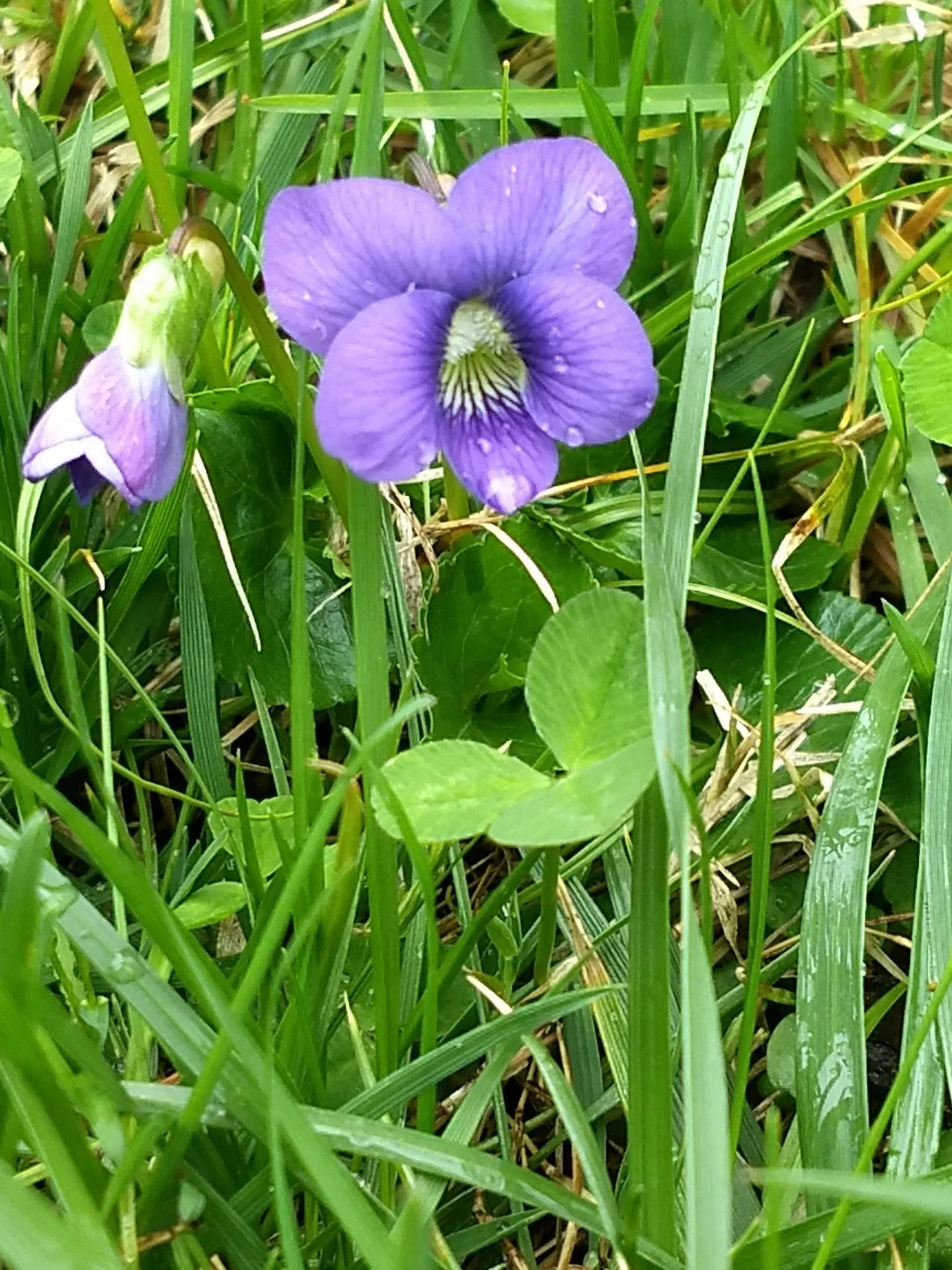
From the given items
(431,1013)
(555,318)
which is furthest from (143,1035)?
(555,318)

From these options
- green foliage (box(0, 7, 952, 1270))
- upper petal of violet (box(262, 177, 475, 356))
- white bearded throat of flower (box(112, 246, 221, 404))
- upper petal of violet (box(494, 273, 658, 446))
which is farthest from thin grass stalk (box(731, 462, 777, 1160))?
white bearded throat of flower (box(112, 246, 221, 404))

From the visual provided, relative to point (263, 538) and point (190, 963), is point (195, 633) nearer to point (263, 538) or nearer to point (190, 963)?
point (263, 538)

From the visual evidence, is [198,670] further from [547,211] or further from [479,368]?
[547,211]

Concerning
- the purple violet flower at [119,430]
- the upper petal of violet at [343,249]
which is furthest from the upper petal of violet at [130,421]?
the upper petal of violet at [343,249]

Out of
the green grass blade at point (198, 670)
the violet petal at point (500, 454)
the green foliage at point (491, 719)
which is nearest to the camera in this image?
the green foliage at point (491, 719)

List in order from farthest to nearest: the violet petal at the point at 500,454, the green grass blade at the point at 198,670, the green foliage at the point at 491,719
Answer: the green grass blade at the point at 198,670, the violet petal at the point at 500,454, the green foliage at the point at 491,719

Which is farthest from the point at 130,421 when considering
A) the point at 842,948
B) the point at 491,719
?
the point at 842,948

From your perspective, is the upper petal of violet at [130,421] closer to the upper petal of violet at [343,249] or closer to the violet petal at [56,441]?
the violet petal at [56,441]
